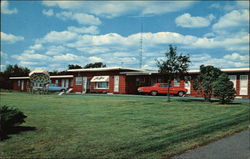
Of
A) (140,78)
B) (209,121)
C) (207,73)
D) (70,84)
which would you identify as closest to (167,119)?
(209,121)

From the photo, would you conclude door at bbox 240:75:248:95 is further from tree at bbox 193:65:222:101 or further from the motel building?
tree at bbox 193:65:222:101

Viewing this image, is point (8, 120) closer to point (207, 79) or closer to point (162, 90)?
point (207, 79)

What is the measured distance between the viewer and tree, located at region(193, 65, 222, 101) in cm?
2078

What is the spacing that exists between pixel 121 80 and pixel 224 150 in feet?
97.5

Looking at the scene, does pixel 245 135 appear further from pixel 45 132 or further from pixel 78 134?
pixel 45 132

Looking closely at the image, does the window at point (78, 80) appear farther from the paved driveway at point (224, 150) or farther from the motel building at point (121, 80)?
the paved driveway at point (224, 150)

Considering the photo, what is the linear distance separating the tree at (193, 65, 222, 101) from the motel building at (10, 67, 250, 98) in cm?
808

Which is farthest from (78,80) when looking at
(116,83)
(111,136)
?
(111,136)

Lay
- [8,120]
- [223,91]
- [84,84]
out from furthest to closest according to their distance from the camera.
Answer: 1. [84,84]
2. [223,91]
3. [8,120]

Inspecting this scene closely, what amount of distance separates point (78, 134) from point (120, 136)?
1.18m

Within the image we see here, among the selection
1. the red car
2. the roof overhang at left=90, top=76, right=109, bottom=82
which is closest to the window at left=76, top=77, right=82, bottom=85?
the roof overhang at left=90, top=76, right=109, bottom=82

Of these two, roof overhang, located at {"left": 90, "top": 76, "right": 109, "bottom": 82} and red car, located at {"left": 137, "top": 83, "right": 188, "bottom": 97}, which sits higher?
roof overhang, located at {"left": 90, "top": 76, "right": 109, "bottom": 82}

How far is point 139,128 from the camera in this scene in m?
9.26

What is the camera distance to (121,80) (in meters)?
36.6
